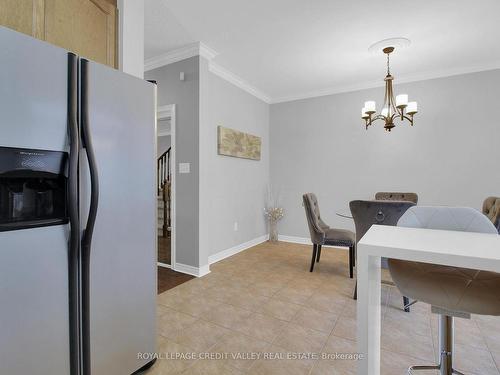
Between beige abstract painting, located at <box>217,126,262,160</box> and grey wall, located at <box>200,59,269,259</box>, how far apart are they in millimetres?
82

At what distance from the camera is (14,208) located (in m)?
1.09

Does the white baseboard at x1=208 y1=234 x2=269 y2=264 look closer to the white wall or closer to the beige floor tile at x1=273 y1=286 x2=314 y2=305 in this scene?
the beige floor tile at x1=273 y1=286 x2=314 y2=305

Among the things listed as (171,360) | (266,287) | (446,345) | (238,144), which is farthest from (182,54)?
(446,345)

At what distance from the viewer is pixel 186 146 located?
3.26 m

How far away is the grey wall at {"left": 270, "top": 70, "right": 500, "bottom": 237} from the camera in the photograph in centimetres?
358

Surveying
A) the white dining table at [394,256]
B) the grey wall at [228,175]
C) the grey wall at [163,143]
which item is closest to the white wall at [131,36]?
the grey wall at [228,175]

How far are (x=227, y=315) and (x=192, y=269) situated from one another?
3.56ft

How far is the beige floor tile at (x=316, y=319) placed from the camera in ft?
6.86

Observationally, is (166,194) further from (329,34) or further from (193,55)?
(329,34)

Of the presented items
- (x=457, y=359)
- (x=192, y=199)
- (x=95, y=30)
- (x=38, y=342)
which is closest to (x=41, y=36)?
(x=95, y=30)

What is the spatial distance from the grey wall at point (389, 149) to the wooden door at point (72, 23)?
11.6 feet

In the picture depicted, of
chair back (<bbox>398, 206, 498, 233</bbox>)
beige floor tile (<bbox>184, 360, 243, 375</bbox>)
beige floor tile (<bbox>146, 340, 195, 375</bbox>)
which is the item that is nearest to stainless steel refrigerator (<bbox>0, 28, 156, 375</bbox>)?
beige floor tile (<bbox>146, 340, 195, 375</bbox>)

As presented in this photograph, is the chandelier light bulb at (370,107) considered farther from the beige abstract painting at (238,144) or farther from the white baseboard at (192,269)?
the white baseboard at (192,269)

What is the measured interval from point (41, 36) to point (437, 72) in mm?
4484
